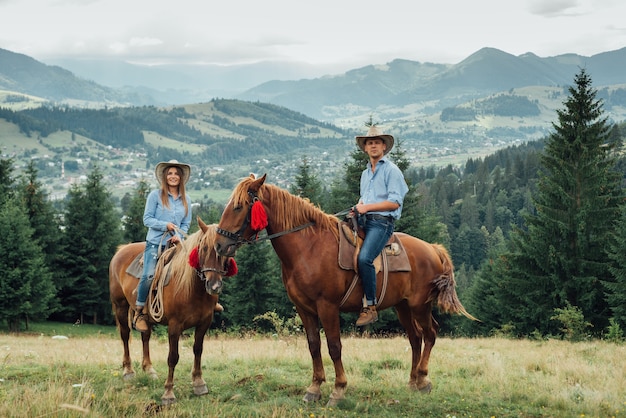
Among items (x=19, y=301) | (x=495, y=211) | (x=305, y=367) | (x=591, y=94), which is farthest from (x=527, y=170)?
(x=305, y=367)

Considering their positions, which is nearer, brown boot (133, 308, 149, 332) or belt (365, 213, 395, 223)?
belt (365, 213, 395, 223)

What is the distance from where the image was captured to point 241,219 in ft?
24.0

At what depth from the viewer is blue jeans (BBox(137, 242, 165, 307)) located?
8.77m

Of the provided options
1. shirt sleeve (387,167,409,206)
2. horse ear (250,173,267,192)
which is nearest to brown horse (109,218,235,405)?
horse ear (250,173,267,192)

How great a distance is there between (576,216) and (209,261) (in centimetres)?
2721

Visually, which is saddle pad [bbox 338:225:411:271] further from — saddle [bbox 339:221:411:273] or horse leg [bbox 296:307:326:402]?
horse leg [bbox 296:307:326:402]

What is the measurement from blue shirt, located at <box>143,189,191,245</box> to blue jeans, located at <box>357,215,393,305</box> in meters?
3.31

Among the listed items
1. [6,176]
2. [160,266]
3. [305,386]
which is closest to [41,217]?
[6,176]

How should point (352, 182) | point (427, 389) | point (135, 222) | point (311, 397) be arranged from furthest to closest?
1. point (135, 222)
2. point (352, 182)
3. point (427, 389)
4. point (311, 397)

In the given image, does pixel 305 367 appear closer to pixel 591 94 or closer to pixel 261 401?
pixel 261 401

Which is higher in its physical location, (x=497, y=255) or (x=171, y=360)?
(x=171, y=360)

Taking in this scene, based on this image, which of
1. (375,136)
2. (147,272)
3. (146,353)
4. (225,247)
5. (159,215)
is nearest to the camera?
(225,247)

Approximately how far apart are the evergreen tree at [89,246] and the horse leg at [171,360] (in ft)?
135

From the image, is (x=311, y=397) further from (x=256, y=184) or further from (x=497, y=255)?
(x=497, y=255)
